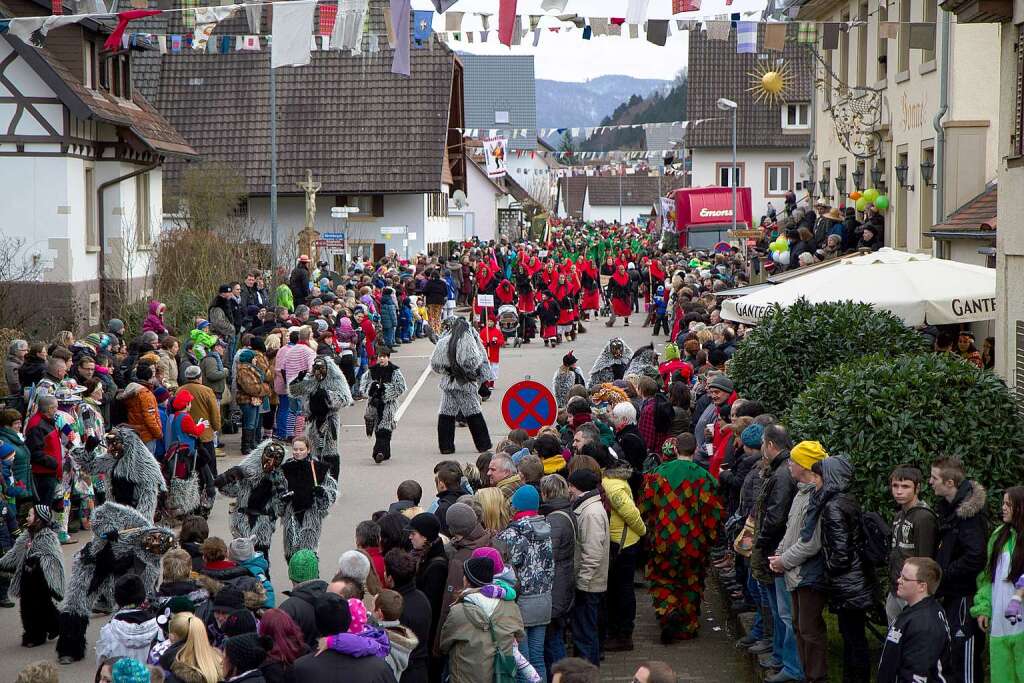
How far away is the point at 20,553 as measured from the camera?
10.2 m

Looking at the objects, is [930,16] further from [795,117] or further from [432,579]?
[795,117]

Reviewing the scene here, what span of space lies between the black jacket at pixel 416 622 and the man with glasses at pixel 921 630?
2.53m

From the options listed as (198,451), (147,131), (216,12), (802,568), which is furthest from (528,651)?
(147,131)

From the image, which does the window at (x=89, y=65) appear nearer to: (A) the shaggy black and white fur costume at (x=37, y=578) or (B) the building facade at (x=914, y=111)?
(B) the building facade at (x=914, y=111)

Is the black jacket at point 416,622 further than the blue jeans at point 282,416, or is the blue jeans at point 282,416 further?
the blue jeans at point 282,416

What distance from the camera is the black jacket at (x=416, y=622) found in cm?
761

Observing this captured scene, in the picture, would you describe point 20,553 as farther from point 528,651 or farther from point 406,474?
point 406,474

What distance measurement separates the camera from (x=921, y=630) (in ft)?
23.0

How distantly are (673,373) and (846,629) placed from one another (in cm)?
791

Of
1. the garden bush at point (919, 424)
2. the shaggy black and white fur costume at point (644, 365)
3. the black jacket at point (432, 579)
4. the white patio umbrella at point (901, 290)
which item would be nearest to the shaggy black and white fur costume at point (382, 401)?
the shaggy black and white fur costume at point (644, 365)

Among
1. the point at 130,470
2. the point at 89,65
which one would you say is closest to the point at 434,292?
the point at 89,65

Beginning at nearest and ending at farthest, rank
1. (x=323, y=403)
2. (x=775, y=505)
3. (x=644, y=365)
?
(x=775, y=505) → (x=323, y=403) → (x=644, y=365)

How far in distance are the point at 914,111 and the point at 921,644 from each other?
60.5ft

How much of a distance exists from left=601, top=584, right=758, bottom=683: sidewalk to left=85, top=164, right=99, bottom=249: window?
18202mm
